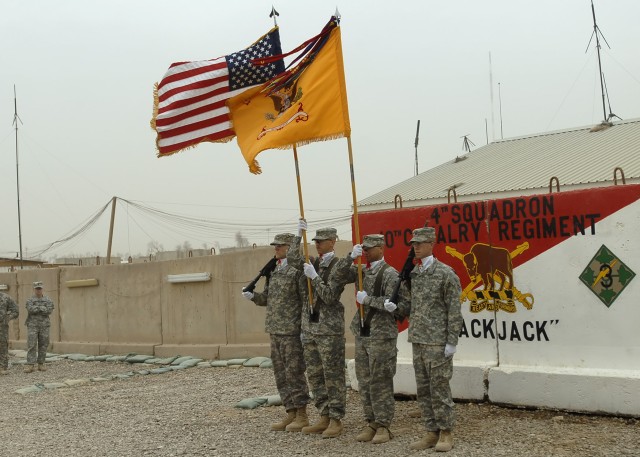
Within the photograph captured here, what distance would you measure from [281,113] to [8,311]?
10.2m

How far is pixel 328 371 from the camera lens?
7.48m

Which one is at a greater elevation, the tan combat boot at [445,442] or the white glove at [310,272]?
the white glove at [310,272]

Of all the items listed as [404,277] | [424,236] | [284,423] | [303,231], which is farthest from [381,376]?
[303,231]

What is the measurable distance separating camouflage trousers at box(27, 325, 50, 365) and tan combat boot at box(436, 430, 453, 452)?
Answer: 35.7 ft

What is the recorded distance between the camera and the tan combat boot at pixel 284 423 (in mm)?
7949

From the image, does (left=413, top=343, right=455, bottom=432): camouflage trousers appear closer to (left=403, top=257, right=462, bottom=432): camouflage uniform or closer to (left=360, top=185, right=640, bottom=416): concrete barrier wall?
(left=403, top=257, right=462, bottom=432): camouflage uniform

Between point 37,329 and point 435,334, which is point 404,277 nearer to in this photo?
point 435,334

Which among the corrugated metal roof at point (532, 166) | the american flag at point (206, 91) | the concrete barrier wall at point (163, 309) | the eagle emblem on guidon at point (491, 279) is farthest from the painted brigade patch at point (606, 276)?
the concrete barrier wall at point (163, 309)

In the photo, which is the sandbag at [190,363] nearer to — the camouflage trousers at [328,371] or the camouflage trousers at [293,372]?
the camouflage trousers at [293,372]

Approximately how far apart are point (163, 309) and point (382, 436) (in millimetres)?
9911

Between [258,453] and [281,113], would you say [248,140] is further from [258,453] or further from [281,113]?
[258,453]

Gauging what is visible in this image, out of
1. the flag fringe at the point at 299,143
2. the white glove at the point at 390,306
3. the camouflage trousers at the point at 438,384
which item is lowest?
the camouflage trousers at the point at 438,384

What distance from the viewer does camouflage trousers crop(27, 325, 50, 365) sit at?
50.4ft

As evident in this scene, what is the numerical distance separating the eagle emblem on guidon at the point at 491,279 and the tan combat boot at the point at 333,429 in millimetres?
1862
